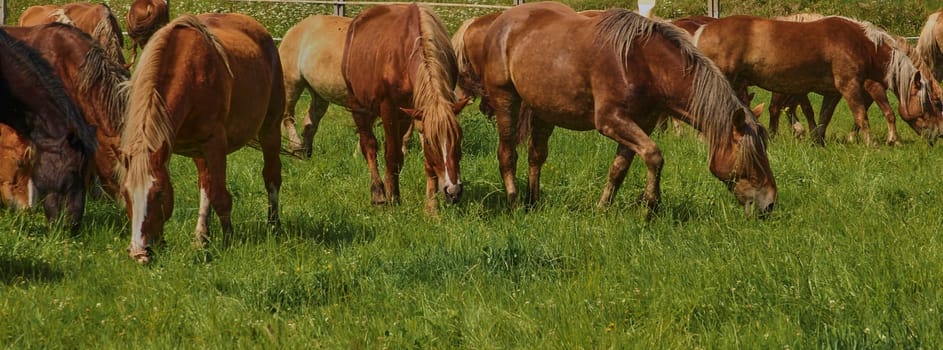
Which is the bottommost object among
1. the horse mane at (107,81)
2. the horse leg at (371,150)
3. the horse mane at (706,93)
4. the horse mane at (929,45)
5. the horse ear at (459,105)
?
the horse mane at (929,45)

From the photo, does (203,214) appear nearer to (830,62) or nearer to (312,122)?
(312,122)

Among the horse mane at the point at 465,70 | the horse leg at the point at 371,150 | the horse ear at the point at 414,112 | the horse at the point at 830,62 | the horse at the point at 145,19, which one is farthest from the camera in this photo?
the horse at the point at 145,19

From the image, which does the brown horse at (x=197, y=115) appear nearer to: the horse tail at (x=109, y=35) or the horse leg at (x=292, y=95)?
the horse tail at (x=109, y=35)

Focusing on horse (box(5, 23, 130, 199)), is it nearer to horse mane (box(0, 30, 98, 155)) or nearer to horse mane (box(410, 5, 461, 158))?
horse mane (box(0, 30, 98, 155))

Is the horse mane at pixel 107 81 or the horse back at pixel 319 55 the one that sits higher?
the horse mane at pixel 107 81

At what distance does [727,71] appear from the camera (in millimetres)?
12398

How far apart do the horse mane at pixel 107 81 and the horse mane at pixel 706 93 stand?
328cm

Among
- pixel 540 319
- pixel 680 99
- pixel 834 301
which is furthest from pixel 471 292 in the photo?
pixel 680 99

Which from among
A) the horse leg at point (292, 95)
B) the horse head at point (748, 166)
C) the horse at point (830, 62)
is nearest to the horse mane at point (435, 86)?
the horse head at point (748, 166)

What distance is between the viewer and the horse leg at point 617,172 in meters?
8.41

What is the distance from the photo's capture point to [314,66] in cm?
1149

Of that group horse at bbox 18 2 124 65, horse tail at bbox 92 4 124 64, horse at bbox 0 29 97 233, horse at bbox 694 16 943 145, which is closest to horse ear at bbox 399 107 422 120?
horse at bbox 0 29 97 233

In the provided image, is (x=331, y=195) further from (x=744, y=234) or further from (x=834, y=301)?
(x=834, y=301)

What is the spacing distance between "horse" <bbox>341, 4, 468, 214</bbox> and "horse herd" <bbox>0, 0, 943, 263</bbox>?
2 cm
